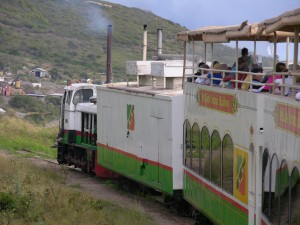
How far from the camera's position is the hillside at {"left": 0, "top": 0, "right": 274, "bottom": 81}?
324 feet

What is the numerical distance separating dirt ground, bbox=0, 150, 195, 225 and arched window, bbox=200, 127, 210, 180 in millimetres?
2857

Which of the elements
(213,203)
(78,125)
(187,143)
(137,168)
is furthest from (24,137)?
(213,203)

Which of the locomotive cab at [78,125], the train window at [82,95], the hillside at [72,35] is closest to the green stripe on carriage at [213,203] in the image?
the locomotive cab at [78,125]

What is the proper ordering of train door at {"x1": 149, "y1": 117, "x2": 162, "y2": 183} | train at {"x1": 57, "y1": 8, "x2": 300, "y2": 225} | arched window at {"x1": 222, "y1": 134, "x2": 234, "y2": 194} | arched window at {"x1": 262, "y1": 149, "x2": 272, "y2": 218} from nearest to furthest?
1. train at {"x1": 57, "y1": 8, "x2": 300, "y2": 225}
2. arched window at {"x1": 262, "y1": 149, "x2": 272, "y2": 218}
3. arched window at {"x1": 222, "y1": 134, "x2": 234, "y2": 194}
4. train door at {"x1": 149, "y1": 117, "x2": 162, "y2": 183}

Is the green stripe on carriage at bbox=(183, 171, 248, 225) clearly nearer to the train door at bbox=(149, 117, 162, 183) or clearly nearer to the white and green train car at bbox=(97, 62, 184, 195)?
the white and green train car at bbox=(97, 62, 184, 195)

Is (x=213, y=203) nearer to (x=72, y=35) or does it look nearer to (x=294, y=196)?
(x=294, y=196)

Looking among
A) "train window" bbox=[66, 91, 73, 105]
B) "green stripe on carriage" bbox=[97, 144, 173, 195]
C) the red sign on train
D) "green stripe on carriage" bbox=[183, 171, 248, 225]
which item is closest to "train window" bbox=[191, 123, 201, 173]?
"green stripe on carriage" bbox=[183, 171, 248, 225]

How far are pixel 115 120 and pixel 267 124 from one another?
12.4 meters

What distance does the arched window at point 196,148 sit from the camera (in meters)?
17.1

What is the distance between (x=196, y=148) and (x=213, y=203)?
6.58 ft

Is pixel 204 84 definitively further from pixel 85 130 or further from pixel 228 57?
pixel 85 130

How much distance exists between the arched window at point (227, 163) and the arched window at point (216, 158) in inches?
12.4

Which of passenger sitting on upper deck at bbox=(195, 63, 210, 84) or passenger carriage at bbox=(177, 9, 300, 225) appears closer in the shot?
passenger carriage at bbox=(177, 9, 300, 225)

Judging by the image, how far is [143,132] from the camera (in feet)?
70.0
